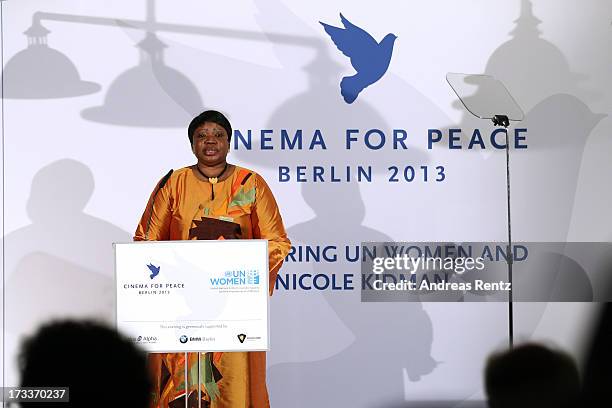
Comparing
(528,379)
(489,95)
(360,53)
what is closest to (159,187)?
(360,53)

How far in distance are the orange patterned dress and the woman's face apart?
7 centimetres

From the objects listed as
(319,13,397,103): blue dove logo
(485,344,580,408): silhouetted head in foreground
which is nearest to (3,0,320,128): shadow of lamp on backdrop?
(319,13,397,103): blue dove logo

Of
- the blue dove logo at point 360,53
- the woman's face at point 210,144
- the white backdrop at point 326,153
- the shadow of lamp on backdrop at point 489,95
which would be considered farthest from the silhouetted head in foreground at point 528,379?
the woman's face at point 210,144

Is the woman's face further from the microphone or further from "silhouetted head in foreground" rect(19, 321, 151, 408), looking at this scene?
"silhouetted head in foreground" rect(19, 321, 151, 408)

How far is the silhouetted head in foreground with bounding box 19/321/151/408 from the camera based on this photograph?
118 cm

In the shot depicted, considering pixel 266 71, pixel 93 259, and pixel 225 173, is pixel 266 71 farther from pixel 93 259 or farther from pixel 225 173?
pixel 93 259

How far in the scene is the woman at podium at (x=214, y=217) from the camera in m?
3.36

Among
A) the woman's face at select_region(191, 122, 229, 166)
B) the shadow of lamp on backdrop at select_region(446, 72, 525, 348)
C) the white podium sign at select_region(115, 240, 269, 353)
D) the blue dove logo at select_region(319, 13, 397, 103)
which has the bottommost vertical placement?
the white podium sign at select_region(115, 240, 269, 353)

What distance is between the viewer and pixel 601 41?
3322 millimetres

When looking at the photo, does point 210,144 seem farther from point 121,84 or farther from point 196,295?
point 196,295

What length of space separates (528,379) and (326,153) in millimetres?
1910

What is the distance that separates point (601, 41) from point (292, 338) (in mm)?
1765

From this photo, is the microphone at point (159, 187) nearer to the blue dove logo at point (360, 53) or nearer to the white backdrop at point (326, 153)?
the white backdrop at point (326, 153)

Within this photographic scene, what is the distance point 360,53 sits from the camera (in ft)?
→ 11.0
